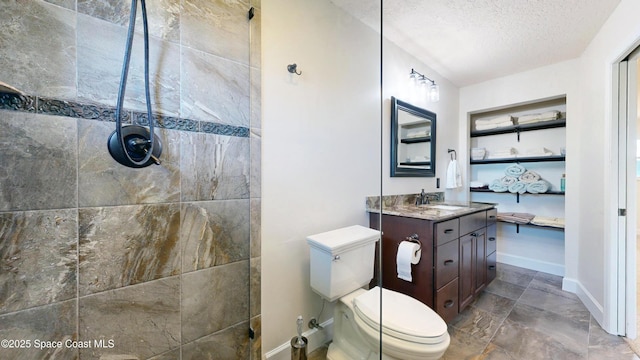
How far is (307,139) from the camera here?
1336 millimetres

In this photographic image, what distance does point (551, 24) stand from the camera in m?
1.79

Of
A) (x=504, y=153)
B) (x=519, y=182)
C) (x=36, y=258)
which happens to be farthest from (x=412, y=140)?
(x=36, y=258)

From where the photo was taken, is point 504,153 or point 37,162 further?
point 504,153

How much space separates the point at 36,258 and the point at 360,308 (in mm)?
1306

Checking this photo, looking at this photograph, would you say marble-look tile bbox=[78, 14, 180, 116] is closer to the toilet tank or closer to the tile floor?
the toilet tank

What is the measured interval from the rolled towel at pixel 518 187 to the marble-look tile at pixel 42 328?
12.0ft

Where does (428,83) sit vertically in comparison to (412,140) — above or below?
above

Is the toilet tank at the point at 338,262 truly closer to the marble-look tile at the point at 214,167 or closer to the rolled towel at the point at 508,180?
the marble-look tile at the point at 214,167

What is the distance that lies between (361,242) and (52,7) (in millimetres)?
1586

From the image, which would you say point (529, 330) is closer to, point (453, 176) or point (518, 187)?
point (453, 176)

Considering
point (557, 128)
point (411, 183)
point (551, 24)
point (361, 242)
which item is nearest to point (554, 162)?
point (557, 128)

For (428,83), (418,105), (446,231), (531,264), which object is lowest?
(531,264)

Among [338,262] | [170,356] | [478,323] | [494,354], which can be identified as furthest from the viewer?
[478,323]

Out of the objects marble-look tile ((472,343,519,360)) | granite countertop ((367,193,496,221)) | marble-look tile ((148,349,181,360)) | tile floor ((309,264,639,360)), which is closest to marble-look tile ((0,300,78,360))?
marble-look tile ((148,349,181,360))
